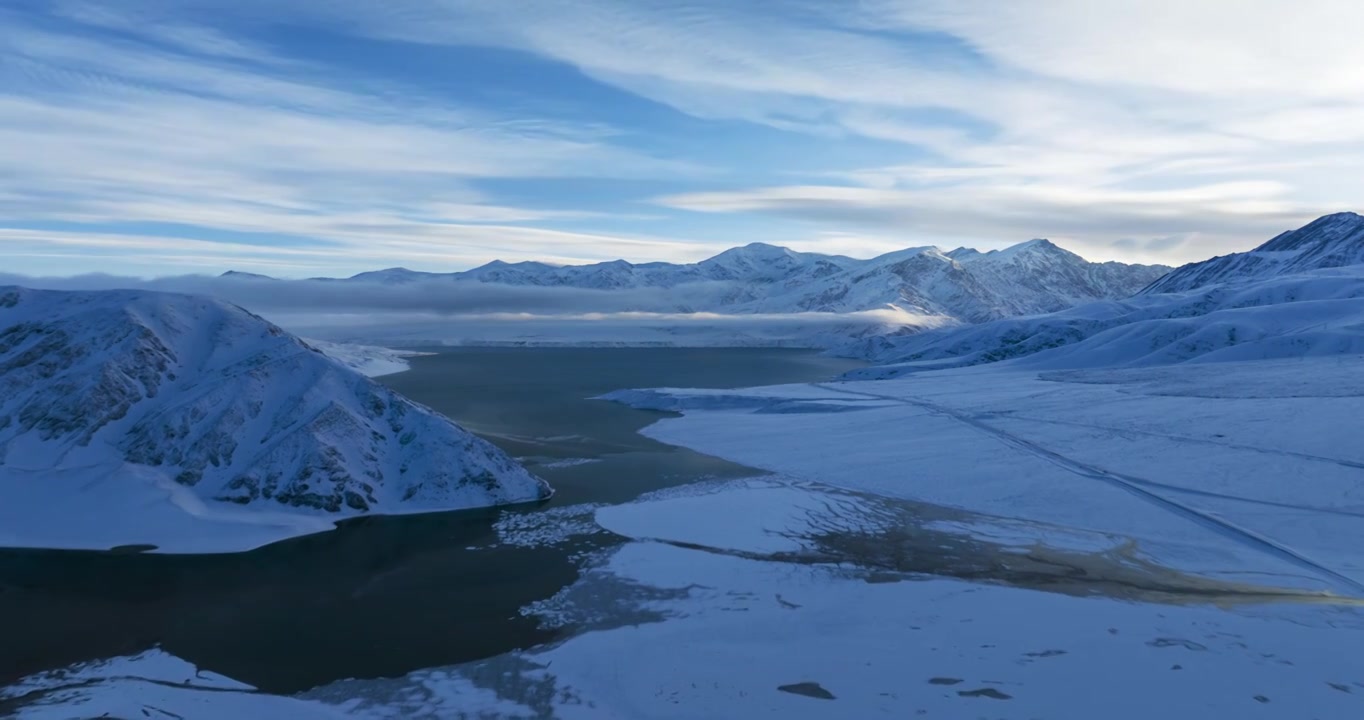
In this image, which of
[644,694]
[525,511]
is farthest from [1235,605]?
[525,511]

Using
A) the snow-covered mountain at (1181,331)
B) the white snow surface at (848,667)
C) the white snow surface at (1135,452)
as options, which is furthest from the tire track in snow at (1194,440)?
the snow-covered mountain at (1181,331)

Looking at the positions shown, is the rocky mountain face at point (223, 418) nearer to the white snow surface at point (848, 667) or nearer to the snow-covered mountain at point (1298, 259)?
the white snow surface at point (848, 667)

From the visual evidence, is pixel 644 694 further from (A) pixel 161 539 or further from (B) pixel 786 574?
(A) pixel 161 539

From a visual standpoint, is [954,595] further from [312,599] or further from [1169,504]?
[312,599]

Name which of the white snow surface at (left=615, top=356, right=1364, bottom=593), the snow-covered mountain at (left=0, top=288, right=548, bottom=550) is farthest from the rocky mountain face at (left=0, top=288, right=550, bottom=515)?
the white snow surface at (left=615, top=356, right=1364, bottom=593)

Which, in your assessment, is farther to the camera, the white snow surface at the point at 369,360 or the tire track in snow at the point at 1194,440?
the white snow surface at the point at 369,360

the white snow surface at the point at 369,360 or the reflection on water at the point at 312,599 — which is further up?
the white snow surface at the point at 369,360
